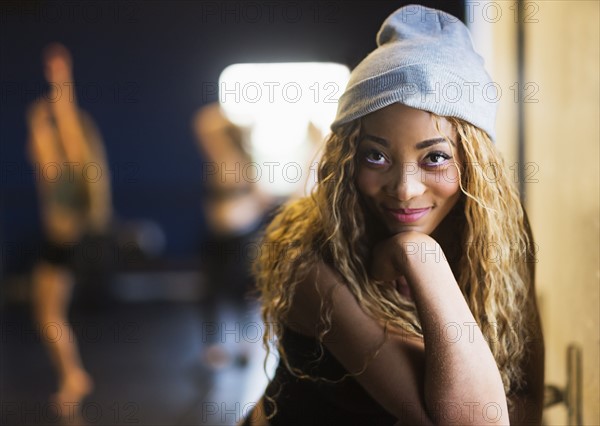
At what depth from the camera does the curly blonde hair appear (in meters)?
0.74

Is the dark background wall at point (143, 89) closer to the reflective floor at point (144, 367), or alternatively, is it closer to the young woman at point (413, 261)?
the reflective floor at point (144, 367)

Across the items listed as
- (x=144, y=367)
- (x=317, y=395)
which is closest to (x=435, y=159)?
(x=317, y=395)

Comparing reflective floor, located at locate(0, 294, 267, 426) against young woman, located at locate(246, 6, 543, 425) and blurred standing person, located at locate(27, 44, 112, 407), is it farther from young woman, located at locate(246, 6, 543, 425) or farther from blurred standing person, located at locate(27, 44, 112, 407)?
young woman, located at locate(246, 6, 543, 425)

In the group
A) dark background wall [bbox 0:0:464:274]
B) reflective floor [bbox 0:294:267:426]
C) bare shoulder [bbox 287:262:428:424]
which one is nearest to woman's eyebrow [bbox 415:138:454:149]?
bare shoulder [bbox 287:262:428:424]

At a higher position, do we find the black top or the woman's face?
the woman's face

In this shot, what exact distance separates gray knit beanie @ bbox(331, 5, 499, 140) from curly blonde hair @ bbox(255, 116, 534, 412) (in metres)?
0.02

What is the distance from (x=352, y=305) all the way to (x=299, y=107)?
373 cm

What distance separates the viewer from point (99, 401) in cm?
230

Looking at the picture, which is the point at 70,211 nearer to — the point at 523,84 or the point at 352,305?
the point at 523,84

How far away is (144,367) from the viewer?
2.85 meters

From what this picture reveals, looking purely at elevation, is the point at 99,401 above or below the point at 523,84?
below

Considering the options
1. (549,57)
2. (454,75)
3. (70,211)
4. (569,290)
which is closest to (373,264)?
(454,75)

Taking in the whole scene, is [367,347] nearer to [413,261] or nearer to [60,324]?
[413,261]

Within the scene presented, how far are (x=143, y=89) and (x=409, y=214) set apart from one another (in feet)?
15.0
